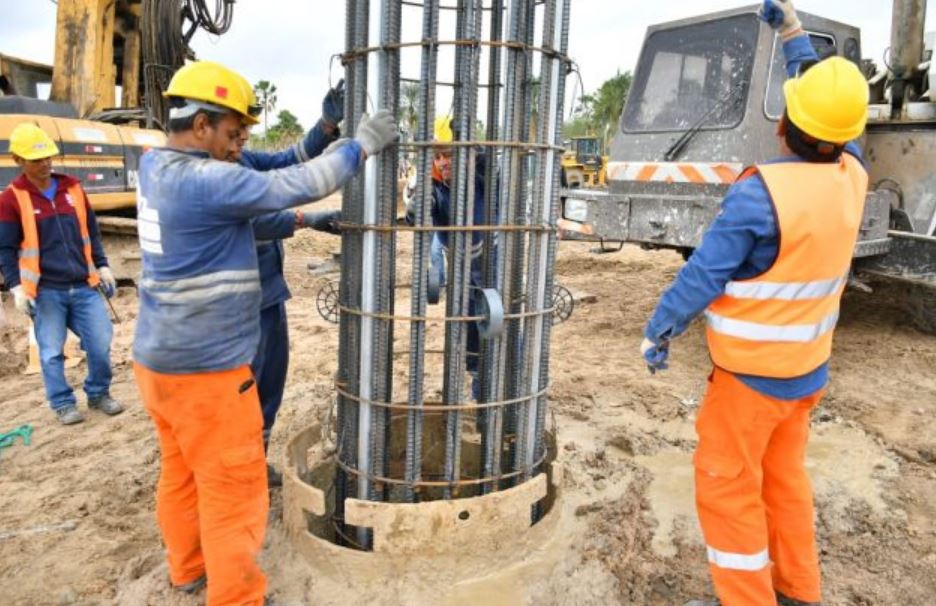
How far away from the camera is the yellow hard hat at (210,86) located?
2393mm

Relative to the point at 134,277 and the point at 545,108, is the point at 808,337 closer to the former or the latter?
the point at 545,108

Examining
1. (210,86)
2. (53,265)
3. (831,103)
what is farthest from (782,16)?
(53,265)

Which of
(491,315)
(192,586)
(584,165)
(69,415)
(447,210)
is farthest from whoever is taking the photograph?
(584,165)

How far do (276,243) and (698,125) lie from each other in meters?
4.00

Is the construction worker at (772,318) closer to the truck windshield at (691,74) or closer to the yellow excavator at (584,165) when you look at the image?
the truck windshield at (691,74)

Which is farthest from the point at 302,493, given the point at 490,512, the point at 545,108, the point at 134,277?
the point at 134,277

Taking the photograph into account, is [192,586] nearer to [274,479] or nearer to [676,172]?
[274,479]

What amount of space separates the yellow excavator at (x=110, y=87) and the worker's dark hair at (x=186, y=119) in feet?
19.1

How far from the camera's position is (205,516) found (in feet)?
8.12

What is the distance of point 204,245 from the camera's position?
2375 millimetres

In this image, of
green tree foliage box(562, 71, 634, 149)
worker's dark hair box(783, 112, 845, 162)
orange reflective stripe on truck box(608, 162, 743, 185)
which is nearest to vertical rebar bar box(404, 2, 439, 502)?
worker's dark hair box(783, 112, 845, 162)

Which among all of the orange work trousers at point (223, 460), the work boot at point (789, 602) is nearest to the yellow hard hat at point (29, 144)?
the orange work trousers at point (223, 460)

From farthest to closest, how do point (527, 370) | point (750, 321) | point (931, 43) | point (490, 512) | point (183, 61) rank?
point (183, 61)
point (931, 43)
point (527, 370)
point (490, 512)
point (750, 321)

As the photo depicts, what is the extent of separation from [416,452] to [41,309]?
314cm
